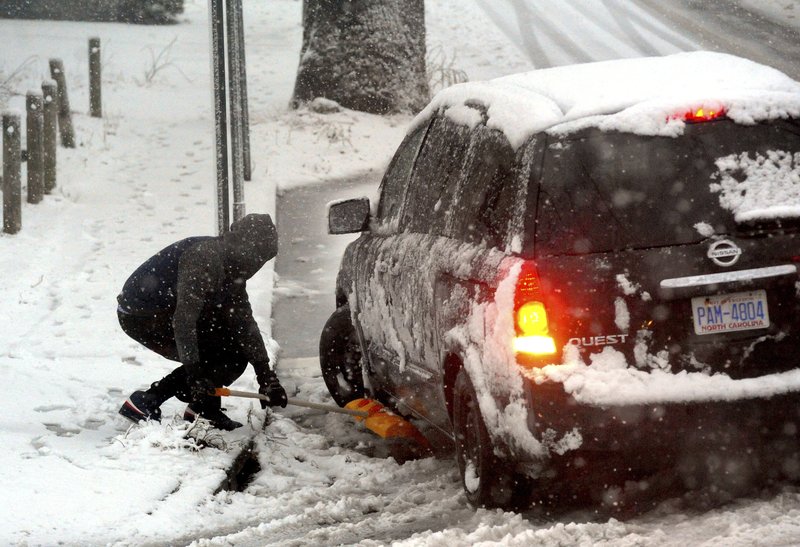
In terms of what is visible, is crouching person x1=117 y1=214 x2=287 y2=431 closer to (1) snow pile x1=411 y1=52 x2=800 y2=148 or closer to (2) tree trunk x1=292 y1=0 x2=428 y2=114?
(1) snow pile x1=411 y1=52 x2=800 y2=148

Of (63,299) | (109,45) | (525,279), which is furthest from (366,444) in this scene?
(109,45)

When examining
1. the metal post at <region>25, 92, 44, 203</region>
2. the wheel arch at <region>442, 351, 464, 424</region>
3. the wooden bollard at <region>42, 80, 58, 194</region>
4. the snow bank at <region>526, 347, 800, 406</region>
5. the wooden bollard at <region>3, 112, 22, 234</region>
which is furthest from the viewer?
the wooden bollard at <region>42, 80, 58, 194</region>

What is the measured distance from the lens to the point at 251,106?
1922 centimetres

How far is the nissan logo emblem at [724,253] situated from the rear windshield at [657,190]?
5 centimetres

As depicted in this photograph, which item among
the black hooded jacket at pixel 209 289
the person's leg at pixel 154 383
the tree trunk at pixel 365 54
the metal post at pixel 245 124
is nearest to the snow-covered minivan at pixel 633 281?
the black hooded jacket at pixel 209 289

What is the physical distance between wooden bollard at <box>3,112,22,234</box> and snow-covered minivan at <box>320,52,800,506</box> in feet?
25.3

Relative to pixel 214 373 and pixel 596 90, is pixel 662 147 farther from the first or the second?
pixel 214 373

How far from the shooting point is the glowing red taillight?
4930mm

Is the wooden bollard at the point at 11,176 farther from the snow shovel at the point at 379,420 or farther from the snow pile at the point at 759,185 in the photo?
the snow pile at the point at 759,185

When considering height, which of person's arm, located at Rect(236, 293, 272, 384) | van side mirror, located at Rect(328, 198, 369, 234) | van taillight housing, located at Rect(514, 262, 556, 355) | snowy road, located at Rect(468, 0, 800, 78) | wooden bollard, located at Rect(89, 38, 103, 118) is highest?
snowy road, located at Rect(468, 0, 800, 78)

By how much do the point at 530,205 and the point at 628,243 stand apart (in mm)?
407

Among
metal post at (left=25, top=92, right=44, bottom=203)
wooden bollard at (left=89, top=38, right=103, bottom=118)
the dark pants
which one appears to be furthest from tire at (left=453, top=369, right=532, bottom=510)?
wooden bollard at (left=89, top=38, right=103, bottom=118)

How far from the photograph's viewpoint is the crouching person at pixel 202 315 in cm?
646

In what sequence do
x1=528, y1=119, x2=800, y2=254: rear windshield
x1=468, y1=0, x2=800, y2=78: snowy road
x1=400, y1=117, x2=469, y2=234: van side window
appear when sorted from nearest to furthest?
x1=528, y1=119, x2=800, y2=254: rear windshield → x1=400, y1=117, x2=469, y2=234: van side window → x1=468, y1=0, x2=800, y2=78: snowy road
